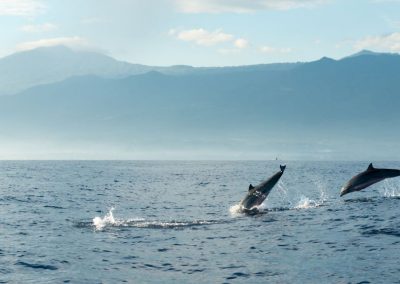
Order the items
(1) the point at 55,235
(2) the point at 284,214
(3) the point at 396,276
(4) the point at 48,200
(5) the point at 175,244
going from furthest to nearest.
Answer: (4) the point at 48,200 < (2) the point at 284,214 < (1) the point at 55,235 < (5) the point at 175,244 < (3) the point at 396,276

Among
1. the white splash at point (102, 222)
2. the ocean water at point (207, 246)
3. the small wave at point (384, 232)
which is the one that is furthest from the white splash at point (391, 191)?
the white splash at point (102, 222)

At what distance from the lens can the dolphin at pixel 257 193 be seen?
4116 cm

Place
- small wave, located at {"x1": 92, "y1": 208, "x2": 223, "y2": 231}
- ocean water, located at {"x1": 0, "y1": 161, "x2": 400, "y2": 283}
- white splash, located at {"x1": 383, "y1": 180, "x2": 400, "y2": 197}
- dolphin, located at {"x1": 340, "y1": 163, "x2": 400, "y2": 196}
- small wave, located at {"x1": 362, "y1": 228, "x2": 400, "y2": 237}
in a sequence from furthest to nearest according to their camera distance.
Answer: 1. white splash, located at {"x1": 383, "y1": 180, "x2": 400, "y2": 197}
2. dolphin, located at {"x1": 340, "y1": 163, "x2": 400, "y2": 196}
3. small wave, located at {"x1": 92, "y1": 208, "x2": 223, "y2": 231}
4. small wave, located at {"x1": 362, "y1": 228, "x2": 400, "y2": 237}
5. ocean water, located at {"x1": 0, "y1": 161, "x2": 400, "y2": 283}

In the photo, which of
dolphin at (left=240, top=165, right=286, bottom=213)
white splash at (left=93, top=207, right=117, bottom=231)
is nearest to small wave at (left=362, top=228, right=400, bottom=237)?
dolphin at (left=240, top=165, right=286, bottom=213)

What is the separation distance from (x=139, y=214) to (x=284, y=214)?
39.6 feet

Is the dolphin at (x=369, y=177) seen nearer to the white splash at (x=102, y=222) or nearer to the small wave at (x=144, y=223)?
the small wave at (x=144, y=223)

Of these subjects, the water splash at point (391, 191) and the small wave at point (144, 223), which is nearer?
the small wave at point (144, 223)

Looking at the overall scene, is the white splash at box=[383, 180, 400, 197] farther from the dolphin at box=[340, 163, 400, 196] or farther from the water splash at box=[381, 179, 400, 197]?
the dolphin at box=[340, 163, 400, 196]

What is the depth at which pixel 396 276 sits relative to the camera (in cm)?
2270

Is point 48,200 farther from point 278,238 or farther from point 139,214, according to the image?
point 278,238

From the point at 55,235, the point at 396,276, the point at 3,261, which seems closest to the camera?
the point at 396,276

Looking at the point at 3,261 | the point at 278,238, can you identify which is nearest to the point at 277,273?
the point at 278,238

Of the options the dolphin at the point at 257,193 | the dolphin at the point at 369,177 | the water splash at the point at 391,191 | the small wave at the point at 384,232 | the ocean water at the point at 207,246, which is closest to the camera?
the ocean water at the point at 207,246

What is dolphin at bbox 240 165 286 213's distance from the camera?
4116 centimetres
